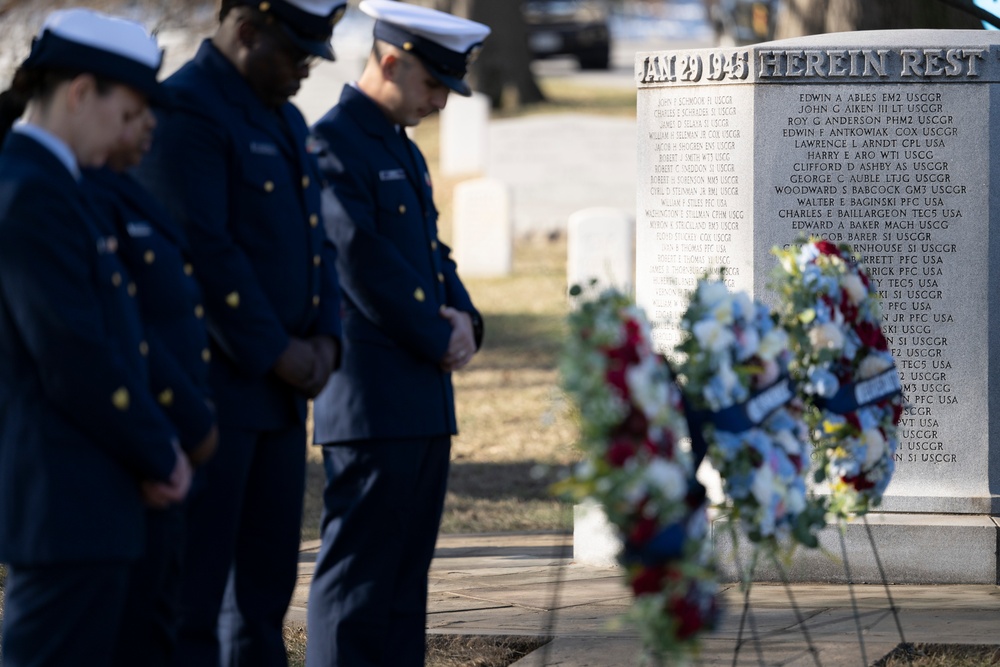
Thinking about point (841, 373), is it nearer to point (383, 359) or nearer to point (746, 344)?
point (746, 344)

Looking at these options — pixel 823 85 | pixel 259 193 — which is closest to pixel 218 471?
pixel 259 193

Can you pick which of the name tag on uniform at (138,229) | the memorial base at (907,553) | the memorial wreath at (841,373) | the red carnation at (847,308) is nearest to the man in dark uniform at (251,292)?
the name tag on uniform at (138,229)

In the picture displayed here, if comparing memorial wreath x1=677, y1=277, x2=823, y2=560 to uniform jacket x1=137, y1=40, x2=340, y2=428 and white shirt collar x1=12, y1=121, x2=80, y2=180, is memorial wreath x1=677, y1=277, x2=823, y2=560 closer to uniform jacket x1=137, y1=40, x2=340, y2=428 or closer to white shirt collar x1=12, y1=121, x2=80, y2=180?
uniform jacket x1=137, y1=40, x2=340, y2=428

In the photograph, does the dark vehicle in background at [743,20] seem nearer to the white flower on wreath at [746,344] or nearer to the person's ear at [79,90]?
the white flower on wreath at [746,344]

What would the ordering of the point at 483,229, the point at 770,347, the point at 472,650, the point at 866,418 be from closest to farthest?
the point at 770,347 < the point at 866,418 < the point at 472,650 < the point at 483,229

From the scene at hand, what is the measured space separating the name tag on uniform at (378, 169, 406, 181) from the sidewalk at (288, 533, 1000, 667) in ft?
4.56

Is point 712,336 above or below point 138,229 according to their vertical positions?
below

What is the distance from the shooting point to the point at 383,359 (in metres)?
3.97

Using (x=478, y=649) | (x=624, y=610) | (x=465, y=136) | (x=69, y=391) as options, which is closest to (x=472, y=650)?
(x=478, y=649)

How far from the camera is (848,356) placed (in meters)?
3.81

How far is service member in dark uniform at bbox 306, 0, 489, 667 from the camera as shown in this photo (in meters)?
3.90

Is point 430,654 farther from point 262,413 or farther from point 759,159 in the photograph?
point 759,159

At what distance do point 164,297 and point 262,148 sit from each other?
0.59 m

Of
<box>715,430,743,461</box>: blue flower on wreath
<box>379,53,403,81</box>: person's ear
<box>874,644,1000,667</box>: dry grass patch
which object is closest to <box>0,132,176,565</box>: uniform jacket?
<box>715,430,743,461</box>: blue flower on wreath
